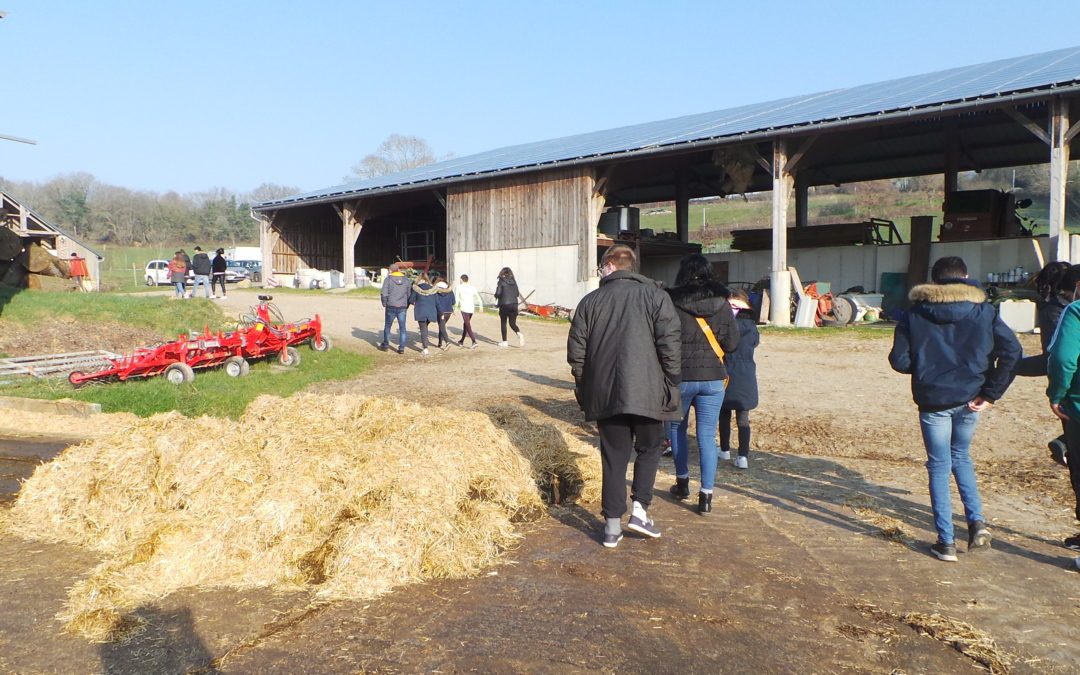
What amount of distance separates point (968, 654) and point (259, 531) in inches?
138

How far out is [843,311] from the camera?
17.2 m

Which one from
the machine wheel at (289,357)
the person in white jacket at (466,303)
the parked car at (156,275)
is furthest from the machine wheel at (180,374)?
the parked car at (156,275)

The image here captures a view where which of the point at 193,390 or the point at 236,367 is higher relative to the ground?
the point at 236,367

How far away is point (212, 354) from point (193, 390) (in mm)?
1128

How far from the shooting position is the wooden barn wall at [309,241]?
30922 millimetres

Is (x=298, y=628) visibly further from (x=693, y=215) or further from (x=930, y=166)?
(x=693, y=215)

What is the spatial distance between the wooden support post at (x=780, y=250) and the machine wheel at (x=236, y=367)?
37.8 feet

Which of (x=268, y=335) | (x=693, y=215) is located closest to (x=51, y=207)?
(x=693, y=215)

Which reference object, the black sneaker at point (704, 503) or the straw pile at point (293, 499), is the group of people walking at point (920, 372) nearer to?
the black sneaker at point (704, 503)

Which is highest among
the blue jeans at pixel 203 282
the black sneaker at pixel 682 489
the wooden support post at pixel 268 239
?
the wooden support post at pixel 268 239

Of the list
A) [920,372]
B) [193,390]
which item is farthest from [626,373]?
[193,390]

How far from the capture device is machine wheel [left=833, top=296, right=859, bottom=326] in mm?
17156

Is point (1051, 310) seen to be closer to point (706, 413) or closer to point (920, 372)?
point (920, 372)

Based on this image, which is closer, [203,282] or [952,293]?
[952,293]
